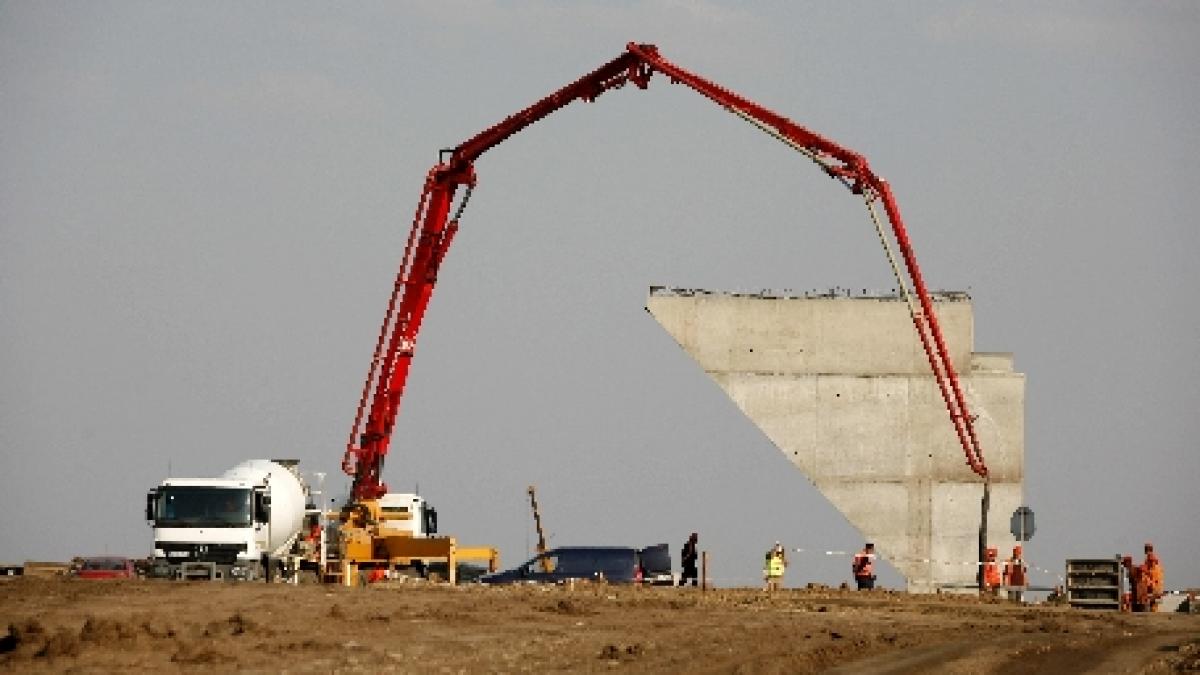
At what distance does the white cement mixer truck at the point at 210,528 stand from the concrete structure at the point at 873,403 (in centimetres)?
2470

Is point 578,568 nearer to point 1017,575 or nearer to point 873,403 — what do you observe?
point 1017,575

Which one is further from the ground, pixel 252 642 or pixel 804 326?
pixel 804 326

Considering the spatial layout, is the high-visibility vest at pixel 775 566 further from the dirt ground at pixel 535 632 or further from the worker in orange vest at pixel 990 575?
the dirt ground at pixel 535 632

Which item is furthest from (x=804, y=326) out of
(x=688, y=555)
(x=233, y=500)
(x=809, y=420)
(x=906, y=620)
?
(x=906, y=620)

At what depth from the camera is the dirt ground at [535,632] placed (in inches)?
1227

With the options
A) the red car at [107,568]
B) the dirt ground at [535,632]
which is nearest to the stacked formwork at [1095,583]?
the dirt ground at [535,632]

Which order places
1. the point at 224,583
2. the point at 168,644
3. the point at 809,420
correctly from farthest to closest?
1. the point at 809,420
2. the point at 224,583
3. the point at 168,644

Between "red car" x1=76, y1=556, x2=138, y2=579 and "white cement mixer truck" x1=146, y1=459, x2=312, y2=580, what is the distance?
7875 millimetres

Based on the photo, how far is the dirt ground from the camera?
31172 millimetres

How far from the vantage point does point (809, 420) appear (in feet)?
253

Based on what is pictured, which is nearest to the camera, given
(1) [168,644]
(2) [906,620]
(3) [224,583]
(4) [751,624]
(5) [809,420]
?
(1) [168,644]

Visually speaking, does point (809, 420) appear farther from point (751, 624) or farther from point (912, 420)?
point (751, 624)

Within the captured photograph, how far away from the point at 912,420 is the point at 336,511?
23.9 meters

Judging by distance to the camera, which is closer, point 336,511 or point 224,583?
point 224,583
